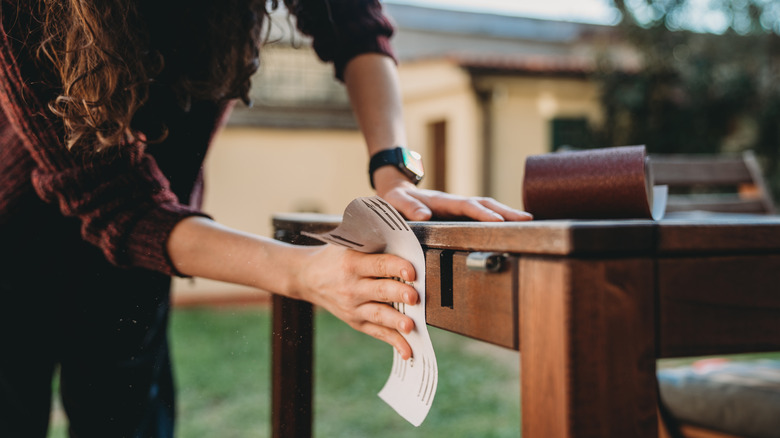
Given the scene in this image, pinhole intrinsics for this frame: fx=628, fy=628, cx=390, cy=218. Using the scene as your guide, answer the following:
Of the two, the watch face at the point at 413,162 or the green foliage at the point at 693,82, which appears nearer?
the watch face at the point at 413,162

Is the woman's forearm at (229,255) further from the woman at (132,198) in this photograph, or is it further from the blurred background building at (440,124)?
the blurred background building at (440,124)

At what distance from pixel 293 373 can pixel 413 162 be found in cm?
46

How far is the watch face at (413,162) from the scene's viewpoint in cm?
116

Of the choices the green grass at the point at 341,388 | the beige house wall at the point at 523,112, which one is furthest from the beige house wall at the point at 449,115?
the green grass at the point at 341,388

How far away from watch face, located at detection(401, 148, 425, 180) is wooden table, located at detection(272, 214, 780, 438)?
494mm

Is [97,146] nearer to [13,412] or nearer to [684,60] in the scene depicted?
[13,412]

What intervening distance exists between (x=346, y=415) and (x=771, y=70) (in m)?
7.67

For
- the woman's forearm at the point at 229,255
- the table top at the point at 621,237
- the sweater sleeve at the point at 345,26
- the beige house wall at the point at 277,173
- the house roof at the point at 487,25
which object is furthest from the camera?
the house roof at the point at 487,25

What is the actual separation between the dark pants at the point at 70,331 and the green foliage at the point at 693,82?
7.67m

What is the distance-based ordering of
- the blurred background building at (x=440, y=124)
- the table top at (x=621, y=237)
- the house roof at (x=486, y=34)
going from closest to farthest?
the table top at (x=621, y=237)
the blurred background building at (x=440, y=124)
the house roof at (x=486, y=34)

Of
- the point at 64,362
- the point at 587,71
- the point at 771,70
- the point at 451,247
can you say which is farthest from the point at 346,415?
the point at 771,70

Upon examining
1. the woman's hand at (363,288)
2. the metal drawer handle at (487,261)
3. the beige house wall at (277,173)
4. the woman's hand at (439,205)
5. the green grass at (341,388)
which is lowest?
the green grass at (341,388)

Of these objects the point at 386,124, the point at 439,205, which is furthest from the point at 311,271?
the point at 386,124

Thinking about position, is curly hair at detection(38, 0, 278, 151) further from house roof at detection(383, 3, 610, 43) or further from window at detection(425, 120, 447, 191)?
house roof at detection(383, 3, 610, 43)
